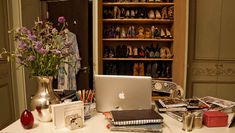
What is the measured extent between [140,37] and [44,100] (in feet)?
7.08

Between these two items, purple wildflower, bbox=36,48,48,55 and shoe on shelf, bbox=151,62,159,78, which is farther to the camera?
shoe on shelf, bbox=151,62,159,78

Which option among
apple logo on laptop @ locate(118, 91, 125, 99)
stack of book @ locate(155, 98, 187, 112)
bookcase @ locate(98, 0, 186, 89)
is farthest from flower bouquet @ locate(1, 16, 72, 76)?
bookcase @ locate(98, 0, 186, 89)

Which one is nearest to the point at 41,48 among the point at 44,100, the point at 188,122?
the point at 44,100

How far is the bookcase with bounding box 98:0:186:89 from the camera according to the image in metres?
3.18

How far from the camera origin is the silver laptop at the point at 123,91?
144 centimetres

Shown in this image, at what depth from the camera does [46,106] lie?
54.1 inches

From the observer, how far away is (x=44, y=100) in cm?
139

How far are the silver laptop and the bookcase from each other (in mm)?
1578

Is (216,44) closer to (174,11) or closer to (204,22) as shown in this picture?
(204,22)

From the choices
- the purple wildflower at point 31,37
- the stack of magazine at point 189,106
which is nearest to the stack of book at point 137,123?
the stack of magazine at point 189,106

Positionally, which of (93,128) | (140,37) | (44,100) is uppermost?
(140,37)

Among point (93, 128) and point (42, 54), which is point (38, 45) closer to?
point (42, 54)

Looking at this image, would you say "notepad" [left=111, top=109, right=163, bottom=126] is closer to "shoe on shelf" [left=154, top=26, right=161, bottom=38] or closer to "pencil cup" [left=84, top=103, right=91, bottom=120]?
"pencil cup" [left=84, top=103, right=91, bottom=120]

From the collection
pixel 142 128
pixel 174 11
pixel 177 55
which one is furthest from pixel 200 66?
pixel 142 128
